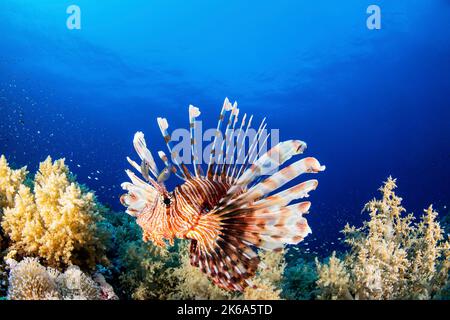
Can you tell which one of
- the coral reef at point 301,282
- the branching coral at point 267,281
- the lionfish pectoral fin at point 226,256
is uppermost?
the lionfish pectoral fin at point 226,256

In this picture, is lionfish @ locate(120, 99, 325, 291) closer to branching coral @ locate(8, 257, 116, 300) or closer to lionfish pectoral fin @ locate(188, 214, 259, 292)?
lionfish pectoral fin @ locate(188, 214, 259, 292)

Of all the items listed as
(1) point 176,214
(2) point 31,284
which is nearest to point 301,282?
(1) point 176,214

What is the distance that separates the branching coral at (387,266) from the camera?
3.37m

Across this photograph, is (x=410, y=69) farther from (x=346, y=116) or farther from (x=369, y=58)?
(x=346, y=116)

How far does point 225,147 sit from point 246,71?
2997 centimetres

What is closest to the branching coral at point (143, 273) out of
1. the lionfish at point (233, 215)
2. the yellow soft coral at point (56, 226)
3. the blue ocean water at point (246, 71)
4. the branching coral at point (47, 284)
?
the yellow soft coral at point (56, 226)

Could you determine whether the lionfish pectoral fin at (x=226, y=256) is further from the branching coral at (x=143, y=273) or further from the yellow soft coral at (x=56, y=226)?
the yellow soft coral at (x=56, y=226)

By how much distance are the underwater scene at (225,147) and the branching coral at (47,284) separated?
1 cm

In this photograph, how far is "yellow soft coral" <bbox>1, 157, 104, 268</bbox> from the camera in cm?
330

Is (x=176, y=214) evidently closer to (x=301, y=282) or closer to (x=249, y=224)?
(x=249, y=224)

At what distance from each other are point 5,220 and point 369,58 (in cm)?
3134

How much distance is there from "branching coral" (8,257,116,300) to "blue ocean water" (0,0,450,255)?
727 inches

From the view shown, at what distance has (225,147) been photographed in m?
3.30

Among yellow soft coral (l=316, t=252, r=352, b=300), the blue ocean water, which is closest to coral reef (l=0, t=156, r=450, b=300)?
yellow soft coral (l=316, t=252, r=352, b=300)
